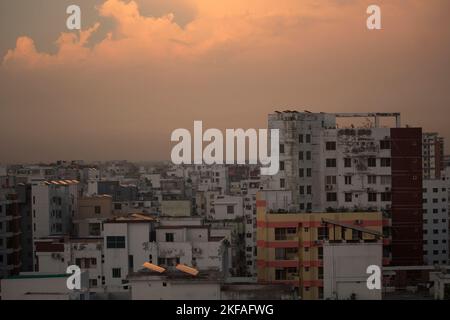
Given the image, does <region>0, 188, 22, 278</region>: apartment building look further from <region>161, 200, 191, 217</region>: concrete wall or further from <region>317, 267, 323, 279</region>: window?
<region>161, 200, 191, 217</region>: concrete wall

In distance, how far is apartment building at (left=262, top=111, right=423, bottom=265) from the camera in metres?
11.4

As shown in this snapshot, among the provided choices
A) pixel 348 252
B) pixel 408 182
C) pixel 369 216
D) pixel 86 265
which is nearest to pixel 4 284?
pixel 86 265

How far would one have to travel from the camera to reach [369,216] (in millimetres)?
9203

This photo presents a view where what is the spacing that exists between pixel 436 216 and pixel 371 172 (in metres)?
6.43

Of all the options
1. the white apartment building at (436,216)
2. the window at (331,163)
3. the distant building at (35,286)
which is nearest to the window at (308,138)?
the window at (331,163)

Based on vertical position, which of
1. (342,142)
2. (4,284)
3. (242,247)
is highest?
(342,142)

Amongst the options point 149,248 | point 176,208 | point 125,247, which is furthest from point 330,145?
point 176,208

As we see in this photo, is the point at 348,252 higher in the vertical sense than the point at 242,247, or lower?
higher

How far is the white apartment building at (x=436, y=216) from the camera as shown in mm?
16344

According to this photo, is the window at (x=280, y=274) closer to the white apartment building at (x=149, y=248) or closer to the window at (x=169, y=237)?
the white apartment building at (x=149, y=248)

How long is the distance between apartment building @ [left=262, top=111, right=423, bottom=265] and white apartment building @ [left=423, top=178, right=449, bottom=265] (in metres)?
5.04

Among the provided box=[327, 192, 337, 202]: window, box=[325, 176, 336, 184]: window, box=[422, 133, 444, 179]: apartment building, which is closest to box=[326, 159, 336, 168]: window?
box=[325, 176, 336, 184]: window
